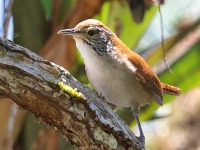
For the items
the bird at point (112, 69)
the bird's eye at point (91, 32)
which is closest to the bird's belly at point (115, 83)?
the bird at point (112, 69)

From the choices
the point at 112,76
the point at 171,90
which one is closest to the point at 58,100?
the point at 112,76

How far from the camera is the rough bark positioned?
2.05 m

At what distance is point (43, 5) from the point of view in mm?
3518

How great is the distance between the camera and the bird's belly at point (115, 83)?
8.82 feet

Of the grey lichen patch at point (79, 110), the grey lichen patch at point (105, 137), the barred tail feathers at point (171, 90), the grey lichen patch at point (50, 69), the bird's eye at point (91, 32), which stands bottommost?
the barred tail feathers at point (171, 90)

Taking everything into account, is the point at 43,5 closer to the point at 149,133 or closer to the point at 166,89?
the point at 166,89

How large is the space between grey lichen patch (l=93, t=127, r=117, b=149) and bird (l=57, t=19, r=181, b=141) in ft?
1.46

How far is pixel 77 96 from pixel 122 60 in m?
0.62

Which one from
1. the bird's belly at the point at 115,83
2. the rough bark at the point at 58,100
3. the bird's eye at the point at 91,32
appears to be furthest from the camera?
the bird's eye at the point at 91,32

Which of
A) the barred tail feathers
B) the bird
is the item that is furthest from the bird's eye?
the barred tail feathers

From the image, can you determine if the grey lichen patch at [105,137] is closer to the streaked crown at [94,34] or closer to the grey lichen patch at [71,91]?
the grey lichen patch at [71,91]

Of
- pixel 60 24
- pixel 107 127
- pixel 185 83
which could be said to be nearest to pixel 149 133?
pixel 185 83

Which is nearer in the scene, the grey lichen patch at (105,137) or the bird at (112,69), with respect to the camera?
the grey lichen patch at (105,137)

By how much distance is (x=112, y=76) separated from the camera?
2.69 m
